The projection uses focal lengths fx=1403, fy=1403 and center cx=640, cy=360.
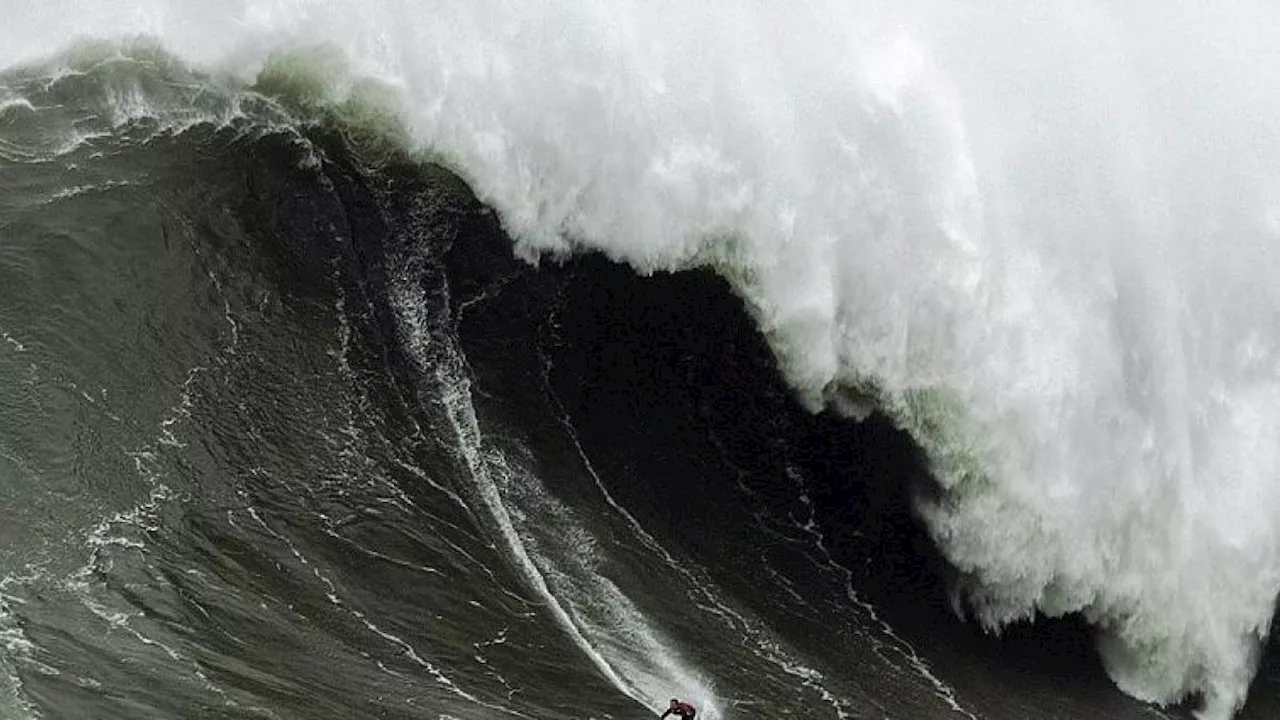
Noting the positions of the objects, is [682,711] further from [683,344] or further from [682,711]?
[683,344]

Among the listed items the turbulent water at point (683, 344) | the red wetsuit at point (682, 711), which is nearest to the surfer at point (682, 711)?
the red wetsuit at point (682, 711)

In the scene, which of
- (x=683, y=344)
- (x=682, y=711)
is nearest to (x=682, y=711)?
(x=682, y=711)

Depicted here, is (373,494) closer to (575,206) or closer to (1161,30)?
(575,206)

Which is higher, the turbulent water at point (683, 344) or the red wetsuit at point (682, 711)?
the turbulent water at point (683, 344)

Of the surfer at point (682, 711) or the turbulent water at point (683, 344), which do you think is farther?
the turbulent water at point (683, 344)

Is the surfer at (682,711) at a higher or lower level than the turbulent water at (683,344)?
lower

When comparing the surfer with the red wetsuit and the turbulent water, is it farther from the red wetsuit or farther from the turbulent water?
the turbulent water

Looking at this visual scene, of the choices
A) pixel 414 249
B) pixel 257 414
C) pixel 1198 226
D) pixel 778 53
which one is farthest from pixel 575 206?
pixel 1198 226

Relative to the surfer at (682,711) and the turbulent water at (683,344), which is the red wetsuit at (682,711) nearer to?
the surfer at (682,711)
